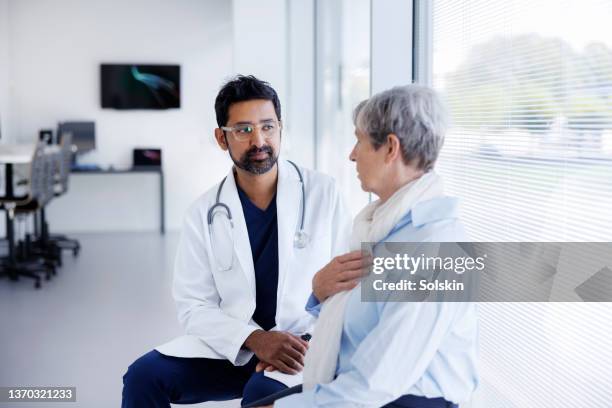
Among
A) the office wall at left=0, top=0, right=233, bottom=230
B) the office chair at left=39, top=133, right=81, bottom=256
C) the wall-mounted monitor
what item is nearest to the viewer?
the office chair at left=39, top=133, right=81, bottom=256

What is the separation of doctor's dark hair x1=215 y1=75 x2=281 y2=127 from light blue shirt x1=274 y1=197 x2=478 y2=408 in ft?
2.87

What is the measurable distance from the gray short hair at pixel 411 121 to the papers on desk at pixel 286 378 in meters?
0.73

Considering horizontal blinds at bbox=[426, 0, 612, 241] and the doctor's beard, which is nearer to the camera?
horizontal blinds at bbox=[426, 0, 612, 241]

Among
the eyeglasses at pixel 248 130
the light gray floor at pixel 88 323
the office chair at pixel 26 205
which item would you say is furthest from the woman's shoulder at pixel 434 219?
the office chair at pixel 26 205

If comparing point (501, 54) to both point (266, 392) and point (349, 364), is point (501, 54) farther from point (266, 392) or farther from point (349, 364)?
point (266, 392)

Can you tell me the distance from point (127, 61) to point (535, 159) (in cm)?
752

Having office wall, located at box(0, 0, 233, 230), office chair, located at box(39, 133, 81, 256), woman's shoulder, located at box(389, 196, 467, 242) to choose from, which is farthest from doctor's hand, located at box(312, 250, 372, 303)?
office wall, located at box(0, 0, 233, 230)

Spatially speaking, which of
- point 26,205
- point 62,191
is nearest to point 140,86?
point 62,191

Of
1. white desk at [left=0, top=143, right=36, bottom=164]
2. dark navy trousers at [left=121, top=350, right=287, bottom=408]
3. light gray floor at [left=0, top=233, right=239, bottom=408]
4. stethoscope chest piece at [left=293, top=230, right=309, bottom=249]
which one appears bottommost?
light gray floor at [left=0, top=233, right=239, bottom=408]

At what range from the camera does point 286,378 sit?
6.07 feet

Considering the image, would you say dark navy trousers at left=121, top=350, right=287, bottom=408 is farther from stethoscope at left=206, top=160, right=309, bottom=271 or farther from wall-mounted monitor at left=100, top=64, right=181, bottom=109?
wall-mounted monitor at left=100, top=64, right=181, bottom=109

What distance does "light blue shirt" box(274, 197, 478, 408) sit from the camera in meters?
1.28

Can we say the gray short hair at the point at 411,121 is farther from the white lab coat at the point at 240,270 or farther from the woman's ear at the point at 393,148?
the white lab coat at the point at 240,270

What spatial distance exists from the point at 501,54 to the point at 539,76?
0.23m
